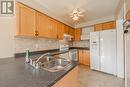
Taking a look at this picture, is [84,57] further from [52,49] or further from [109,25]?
[52,49]

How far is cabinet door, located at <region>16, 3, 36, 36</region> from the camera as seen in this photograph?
A: 85.6 inches

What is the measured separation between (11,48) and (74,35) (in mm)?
4578

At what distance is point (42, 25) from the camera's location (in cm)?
297

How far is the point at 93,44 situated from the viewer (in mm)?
4652

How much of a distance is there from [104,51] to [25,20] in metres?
3.21

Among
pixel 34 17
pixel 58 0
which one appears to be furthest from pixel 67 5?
pixel 34 17

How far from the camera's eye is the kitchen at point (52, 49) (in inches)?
44.1

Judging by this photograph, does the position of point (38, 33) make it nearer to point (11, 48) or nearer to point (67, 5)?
point (11, 48)

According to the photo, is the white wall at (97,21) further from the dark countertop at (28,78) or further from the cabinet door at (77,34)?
the dark countertop at (28,78)

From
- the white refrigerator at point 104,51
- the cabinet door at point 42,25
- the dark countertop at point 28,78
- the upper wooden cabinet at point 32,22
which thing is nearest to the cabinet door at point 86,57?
the white refrigerator at point 104,51

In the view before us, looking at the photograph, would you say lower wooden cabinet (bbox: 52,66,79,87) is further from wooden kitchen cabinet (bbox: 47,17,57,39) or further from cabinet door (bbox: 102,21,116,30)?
cabinet door (bbox: 102,21,116,30)

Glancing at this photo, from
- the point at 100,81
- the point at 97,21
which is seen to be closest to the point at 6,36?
the point at 100,81

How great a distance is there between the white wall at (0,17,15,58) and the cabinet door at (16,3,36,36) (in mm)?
155

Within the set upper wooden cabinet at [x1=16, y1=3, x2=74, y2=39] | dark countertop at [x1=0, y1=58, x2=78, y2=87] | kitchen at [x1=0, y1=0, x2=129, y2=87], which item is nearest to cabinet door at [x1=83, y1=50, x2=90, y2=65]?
kitchen at [x1=0, y1=0, x2=129, y2=87]
